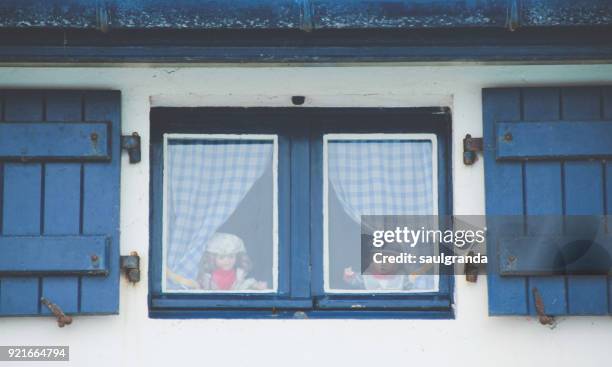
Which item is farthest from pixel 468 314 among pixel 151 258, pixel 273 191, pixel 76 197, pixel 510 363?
pixel 76 197

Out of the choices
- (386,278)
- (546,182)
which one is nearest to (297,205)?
(386,278)

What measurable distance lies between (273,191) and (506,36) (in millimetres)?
1218

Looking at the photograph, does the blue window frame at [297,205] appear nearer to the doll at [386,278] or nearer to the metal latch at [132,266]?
the doll at [386,278]

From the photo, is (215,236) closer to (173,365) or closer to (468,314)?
(173,365)

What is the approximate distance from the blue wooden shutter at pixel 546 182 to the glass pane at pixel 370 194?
36cm

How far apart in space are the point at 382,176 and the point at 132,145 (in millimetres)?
1121

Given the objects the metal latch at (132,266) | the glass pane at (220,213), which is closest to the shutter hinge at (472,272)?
the glass pane at (220,213)

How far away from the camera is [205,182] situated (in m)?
5.12

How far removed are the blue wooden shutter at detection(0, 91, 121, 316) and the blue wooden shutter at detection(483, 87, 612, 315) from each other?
1.59 meters

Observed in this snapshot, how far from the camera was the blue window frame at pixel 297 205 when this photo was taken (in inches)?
196

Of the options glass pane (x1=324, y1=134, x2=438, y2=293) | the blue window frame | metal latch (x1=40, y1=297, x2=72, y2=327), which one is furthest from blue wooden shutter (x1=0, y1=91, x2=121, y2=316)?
glass pane (x1=324, y1=134, x2=438, y2=293)

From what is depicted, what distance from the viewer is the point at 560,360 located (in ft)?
15.7

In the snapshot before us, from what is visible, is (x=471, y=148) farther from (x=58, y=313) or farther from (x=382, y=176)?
(x=58, y=313)

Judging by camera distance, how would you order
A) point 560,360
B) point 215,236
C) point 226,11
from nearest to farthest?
point 226,11 < point 560,360 < point 215,236
